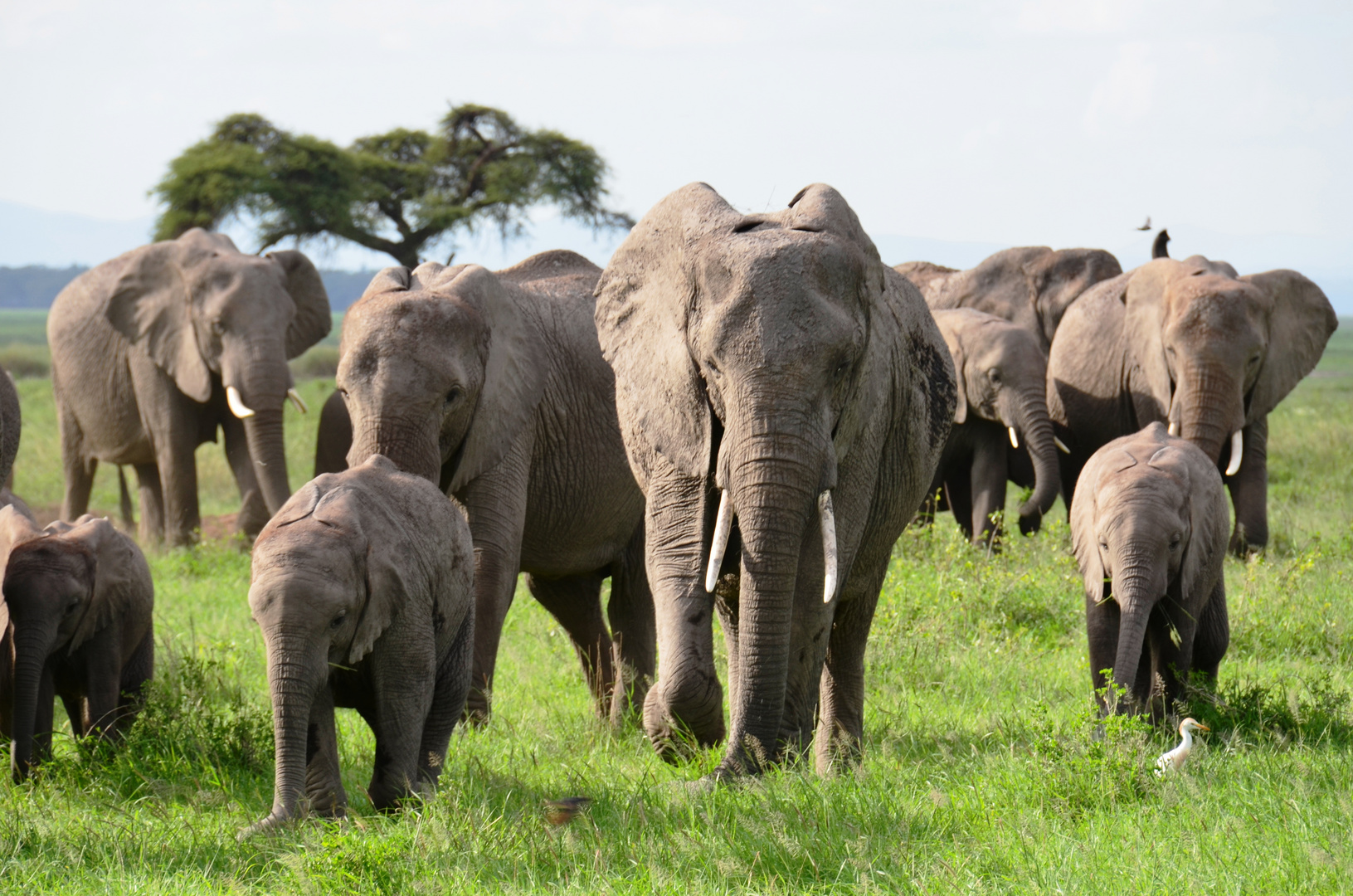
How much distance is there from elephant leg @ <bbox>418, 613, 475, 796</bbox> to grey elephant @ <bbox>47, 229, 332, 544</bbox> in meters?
5.54

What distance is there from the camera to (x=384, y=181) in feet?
111

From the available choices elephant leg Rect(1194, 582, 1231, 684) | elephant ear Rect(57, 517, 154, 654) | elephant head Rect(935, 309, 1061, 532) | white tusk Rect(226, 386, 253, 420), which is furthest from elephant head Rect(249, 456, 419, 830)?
elephant head Rect(935, 309, 1061, 532)

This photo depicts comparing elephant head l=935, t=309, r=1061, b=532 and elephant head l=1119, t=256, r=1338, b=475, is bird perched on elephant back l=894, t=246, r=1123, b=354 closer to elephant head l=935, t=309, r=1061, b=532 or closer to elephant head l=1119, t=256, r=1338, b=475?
elephant head l=1119, t=256, r=1338, b=475

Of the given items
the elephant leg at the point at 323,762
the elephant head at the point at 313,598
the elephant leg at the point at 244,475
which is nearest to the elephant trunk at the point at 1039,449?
the elephant leg at the point at 244,475

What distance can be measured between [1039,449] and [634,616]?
16.2 ft

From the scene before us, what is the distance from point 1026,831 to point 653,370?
173 centimetres

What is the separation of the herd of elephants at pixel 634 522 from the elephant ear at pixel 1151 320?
452cm

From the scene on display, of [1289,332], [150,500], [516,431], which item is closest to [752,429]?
[516,431]

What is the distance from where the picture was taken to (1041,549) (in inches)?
384

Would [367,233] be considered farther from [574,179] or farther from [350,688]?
[350,688]

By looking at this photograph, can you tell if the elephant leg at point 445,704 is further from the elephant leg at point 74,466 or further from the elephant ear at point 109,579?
the elephant leg at point 74,466

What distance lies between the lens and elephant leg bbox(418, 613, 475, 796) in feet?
16.5

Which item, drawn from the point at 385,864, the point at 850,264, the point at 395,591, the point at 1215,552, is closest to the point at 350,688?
the point at 395,591

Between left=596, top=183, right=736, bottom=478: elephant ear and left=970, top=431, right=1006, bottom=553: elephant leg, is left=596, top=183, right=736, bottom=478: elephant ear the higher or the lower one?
the higher one
